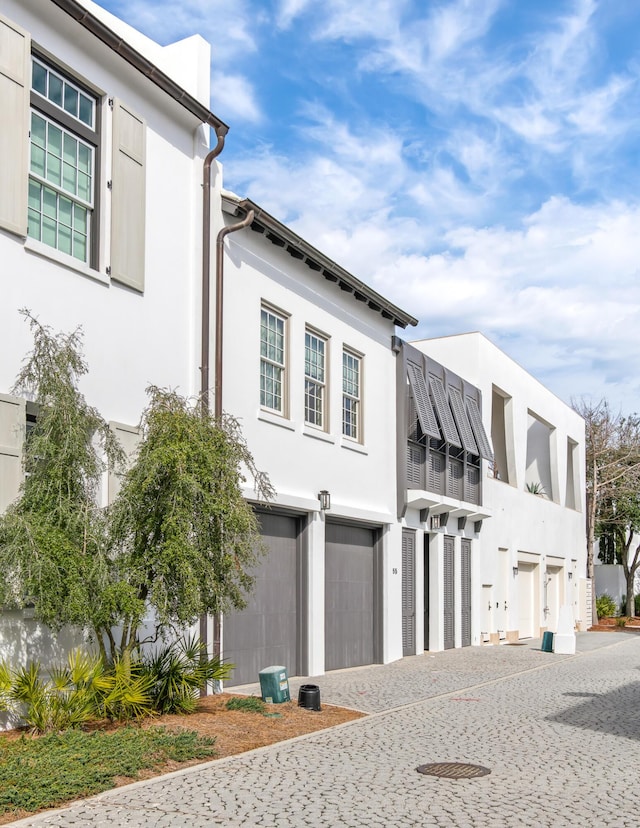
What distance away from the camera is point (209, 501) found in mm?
10414

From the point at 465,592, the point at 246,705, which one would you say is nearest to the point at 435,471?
the point at 465,592

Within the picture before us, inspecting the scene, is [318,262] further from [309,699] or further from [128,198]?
[309,699]

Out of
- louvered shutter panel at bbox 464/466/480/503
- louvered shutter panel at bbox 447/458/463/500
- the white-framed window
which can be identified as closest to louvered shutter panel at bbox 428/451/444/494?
louvered shutter panel at bbox 447/458/463/500

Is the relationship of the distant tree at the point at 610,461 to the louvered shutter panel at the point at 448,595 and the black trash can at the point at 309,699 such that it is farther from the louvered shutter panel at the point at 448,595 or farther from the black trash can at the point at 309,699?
the black trash can at the point at 309,699

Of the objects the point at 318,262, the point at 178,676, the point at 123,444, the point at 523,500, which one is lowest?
the point at 178,676

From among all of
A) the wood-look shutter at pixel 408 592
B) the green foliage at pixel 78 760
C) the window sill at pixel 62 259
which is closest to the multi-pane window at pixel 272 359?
the window sill at pixel 62 259

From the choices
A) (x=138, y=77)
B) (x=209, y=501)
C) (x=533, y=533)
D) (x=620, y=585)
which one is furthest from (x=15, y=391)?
(x=620, y=585)

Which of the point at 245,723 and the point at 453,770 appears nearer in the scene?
the point at 453,770

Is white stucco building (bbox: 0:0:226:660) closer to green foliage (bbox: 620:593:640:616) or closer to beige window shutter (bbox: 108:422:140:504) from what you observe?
beige window shutter (bbox: 108:422:140:504)

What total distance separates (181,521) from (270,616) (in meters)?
5.99

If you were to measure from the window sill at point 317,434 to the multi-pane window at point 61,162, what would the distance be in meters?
6.08

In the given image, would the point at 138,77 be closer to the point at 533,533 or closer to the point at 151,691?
the point at 151,691

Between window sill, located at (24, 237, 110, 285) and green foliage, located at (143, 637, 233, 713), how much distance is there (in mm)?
4304

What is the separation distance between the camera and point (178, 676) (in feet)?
36.5
